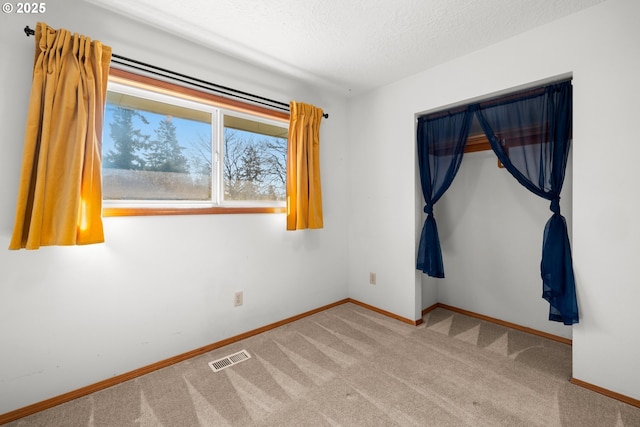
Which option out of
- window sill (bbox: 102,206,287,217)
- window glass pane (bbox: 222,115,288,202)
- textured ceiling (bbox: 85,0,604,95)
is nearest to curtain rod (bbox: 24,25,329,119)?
window glass pane (bbox: 222,115,288,202)

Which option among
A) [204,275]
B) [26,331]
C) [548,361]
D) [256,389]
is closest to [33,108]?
[26,331]

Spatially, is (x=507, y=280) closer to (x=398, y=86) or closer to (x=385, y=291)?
(x=385, y=291)

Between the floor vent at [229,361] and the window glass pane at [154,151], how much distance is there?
125 cm

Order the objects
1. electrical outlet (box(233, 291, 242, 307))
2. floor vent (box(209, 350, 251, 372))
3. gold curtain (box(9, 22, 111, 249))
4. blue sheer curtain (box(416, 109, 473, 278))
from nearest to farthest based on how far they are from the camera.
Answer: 1. gold curtain (box(9, 22, 111, 249))
2. floor vent (box(209, 350, 251, 372))
3. electrical outlet (box(233, 291, 242, 307))
4. blue sheer curtain (box(416, 109, 473, 278))

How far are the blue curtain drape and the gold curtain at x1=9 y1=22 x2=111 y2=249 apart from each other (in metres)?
2.62

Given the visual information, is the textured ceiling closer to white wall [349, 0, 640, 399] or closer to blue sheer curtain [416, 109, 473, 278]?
white wall [349, 0, 640, 399]

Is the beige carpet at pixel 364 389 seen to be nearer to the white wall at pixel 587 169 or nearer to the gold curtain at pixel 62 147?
the white wall at pixel 587 169

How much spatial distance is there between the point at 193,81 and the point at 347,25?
4.02 ft

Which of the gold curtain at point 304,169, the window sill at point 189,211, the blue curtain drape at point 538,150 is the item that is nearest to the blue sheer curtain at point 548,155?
the blue curtain drape at point 538,150

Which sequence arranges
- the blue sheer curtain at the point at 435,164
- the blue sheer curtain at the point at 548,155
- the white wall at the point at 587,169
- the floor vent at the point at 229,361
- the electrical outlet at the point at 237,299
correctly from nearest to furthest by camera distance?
1. the white wall at the point at 587,169
2. the blue sheer curtain at the point at 548,155
3. the floor vent at the point at 229,361
4. the electrical outlet at the point at 237,299
5. the blue sheer curtain at the point at 435,164

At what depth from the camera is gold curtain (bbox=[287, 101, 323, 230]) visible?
261 cm

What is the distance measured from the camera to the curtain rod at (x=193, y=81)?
5.89 feet

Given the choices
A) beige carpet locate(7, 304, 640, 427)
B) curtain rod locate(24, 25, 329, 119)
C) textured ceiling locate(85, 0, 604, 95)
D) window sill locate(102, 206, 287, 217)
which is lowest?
beige carpet locate(7, 304, 640, 427)

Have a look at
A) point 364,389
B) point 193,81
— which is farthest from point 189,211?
point 364,389
